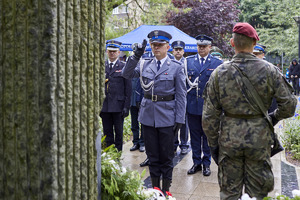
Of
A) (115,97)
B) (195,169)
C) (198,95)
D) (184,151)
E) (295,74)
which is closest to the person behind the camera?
(195,169)

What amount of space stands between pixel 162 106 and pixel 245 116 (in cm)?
166

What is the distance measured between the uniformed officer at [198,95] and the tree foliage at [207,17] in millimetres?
18521

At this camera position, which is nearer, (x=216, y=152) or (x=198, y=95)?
(x=216, y=152)

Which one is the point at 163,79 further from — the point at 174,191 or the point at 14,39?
the point at 14,39

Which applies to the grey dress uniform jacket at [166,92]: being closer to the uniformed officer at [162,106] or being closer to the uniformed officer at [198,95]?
the uniformed officer at [162,106]

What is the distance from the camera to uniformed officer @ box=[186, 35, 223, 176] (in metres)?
6.73

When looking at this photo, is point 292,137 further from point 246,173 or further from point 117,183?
point 117,183

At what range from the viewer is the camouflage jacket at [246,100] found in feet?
11.9

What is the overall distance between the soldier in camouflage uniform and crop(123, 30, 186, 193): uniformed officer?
1.38 meters

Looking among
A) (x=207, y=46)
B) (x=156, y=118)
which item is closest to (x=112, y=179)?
(x=156, y=118)

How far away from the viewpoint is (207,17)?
2489 centimetres

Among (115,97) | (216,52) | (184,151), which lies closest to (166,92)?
(115,97)

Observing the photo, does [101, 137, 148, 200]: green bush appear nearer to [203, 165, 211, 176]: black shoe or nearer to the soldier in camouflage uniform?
the soldier in camouflage uniform

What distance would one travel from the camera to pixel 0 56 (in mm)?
2121
